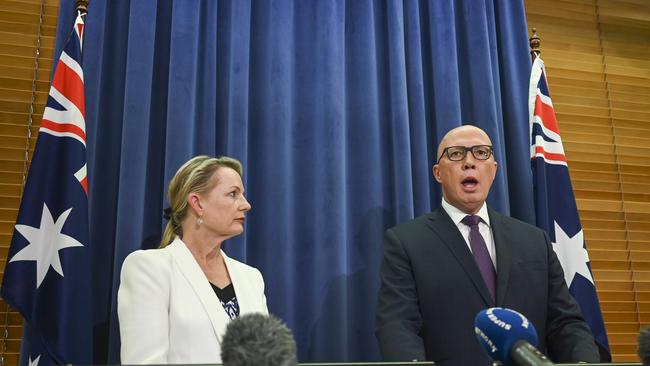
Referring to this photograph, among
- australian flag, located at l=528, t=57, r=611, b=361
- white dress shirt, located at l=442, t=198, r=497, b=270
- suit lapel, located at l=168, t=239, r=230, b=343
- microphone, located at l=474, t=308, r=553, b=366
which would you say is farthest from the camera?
australian flag, located at l=528, t=57, r=611, b=361

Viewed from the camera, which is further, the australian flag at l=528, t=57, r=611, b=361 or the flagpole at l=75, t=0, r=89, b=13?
the australian flag at l=528, t=57, r=611, b=361

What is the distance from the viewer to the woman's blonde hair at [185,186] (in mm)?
2564

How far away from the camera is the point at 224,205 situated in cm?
254

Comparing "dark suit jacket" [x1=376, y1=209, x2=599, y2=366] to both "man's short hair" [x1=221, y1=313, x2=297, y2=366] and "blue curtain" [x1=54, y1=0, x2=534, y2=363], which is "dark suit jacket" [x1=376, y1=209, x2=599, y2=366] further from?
"man's short hair" [x1=221, y1=313, x2=297, y2=366]

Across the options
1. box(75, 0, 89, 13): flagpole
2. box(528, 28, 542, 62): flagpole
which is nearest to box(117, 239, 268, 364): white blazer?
box(75, 0, 89, 13): flagpole

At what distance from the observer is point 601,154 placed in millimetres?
3773

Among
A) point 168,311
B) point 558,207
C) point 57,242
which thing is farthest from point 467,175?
point 57,242

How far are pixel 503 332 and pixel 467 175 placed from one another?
1.56 meters

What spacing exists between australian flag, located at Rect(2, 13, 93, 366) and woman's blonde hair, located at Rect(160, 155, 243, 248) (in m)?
0.37

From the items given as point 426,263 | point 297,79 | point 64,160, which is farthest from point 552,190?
point 64,160

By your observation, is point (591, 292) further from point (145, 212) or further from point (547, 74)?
point (145, 212)

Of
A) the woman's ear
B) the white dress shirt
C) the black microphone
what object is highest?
the woman's ear

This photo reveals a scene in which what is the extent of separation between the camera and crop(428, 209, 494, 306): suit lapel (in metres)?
2.44

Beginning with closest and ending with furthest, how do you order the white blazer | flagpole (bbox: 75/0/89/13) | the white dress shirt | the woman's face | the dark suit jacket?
the white blazer → the dark suit jacket → the woman's face → the white dress shirt → flagpole (bbox: 75/0/89/13)
